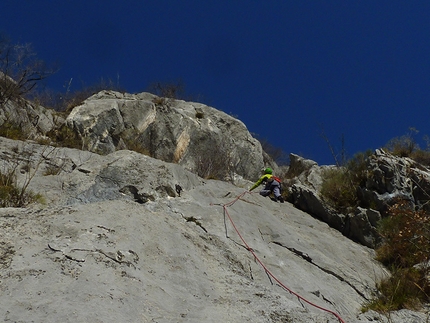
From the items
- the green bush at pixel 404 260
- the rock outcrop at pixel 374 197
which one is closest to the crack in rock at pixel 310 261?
the green bush at pixel 404 260

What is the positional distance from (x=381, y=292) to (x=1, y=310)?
6.21 meters

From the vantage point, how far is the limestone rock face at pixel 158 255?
12.8 feet

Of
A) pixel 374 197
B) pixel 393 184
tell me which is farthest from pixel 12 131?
pixel 393 184

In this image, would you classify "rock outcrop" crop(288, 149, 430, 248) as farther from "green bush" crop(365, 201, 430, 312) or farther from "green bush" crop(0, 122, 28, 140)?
"green bush" crop(0, 122, 28, 140)

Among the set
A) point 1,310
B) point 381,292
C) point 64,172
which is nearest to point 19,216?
point 1,310

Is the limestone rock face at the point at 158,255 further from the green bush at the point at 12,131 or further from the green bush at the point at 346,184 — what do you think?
the green bush at the point at 346,184

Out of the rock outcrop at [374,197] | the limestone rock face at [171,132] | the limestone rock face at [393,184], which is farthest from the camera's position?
the limestone rock face at [171,132]

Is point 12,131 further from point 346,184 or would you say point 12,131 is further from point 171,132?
point 346,184

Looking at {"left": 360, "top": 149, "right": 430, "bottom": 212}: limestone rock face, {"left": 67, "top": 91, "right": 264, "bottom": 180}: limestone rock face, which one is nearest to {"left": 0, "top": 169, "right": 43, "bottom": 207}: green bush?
{"left": 67, "top": 91, "right": 264, "bottom": 180}: limestone rock face

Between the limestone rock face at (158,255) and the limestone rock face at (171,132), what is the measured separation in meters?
4.69

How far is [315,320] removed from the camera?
14.1 feet

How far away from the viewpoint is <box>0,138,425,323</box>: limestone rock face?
3.89m

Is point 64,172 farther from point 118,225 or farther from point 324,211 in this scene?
point 324,211

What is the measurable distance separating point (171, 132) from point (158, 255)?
11.5m
